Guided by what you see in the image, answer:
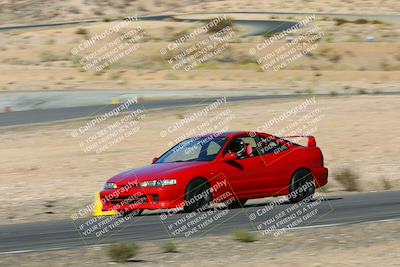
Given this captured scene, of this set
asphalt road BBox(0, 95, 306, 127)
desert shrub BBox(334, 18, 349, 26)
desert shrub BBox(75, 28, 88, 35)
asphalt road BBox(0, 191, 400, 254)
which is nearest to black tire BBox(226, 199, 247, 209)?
asphalt road BBox(0, 191, 400, 254)

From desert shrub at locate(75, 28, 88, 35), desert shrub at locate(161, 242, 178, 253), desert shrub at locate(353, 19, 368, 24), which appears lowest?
desert shrub at locate(353, 19, 368, 24)

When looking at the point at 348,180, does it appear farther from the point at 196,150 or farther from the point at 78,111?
the point at 78,111

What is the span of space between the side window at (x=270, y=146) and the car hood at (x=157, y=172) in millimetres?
1363

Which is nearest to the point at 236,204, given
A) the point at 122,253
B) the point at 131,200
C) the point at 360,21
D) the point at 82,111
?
the point at 131,200

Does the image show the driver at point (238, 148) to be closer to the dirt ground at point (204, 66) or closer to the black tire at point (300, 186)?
the black tire at point (300, 186)

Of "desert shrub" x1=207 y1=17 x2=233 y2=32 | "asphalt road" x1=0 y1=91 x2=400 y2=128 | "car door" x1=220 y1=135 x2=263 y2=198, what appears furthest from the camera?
"desert shrub" x1=207 y1=17 x2=233 y2=32

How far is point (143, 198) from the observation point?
50.3 feet

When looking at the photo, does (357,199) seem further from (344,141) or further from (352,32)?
(352,32)

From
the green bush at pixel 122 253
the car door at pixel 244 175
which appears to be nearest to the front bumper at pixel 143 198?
the car door at pixel 244 175

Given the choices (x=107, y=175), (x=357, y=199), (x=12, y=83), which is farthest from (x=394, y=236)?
(x=12, y=83)

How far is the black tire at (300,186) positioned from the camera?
16667 millimetres

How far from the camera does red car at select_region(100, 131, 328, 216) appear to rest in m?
15.3

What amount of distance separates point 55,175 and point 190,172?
7651 millimetres

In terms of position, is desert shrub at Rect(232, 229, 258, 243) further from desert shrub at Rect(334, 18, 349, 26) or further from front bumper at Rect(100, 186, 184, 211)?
desert shrub at Rect(334, 18, 349, 26)
